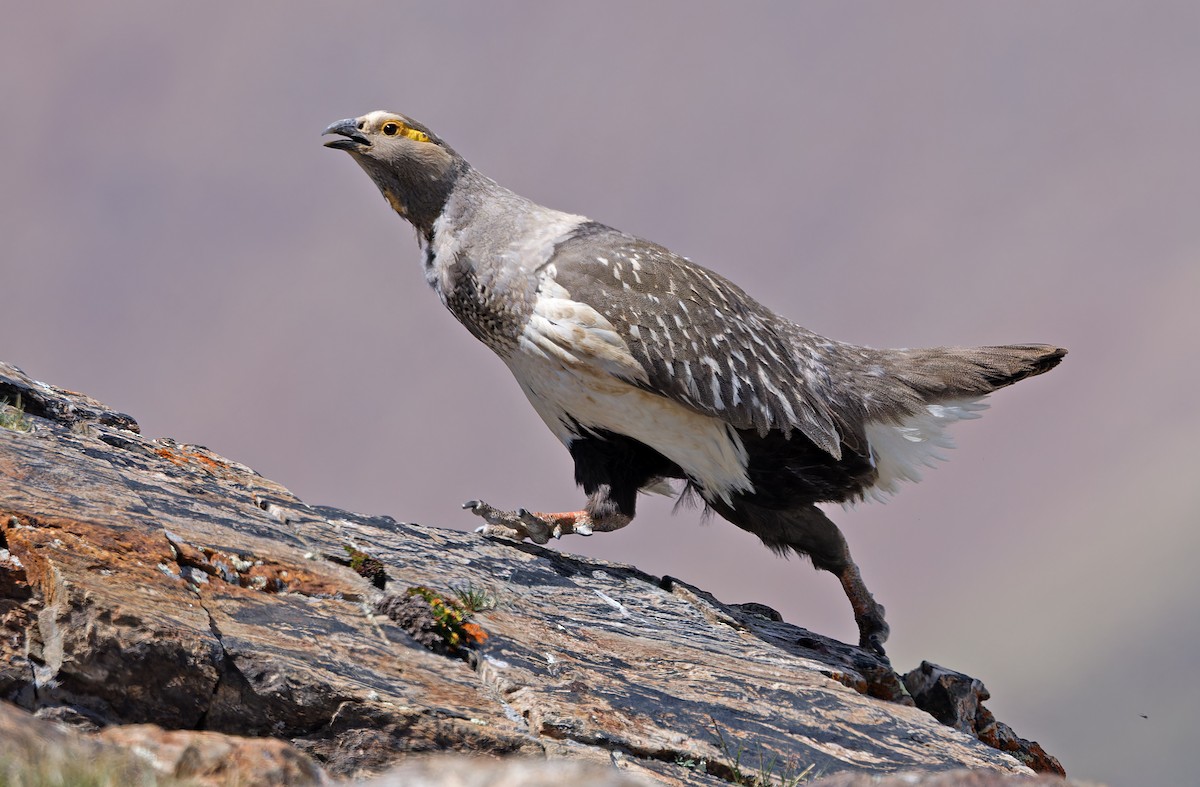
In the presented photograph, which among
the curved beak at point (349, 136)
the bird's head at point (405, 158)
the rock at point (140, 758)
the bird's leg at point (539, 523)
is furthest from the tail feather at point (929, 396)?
the rock at point (140, 758)

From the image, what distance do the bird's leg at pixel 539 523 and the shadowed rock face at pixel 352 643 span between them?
0.31 m

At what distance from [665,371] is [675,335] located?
1.00 ft

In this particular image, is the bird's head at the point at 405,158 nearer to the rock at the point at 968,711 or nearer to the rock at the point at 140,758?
the rock at the point at 968,711

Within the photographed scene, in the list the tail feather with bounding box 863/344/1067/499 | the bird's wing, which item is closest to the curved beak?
the bird's wing

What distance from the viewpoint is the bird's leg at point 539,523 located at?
297 inches

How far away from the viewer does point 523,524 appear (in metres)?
7.62

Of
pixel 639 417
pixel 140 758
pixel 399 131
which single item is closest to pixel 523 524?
pixel 639 417

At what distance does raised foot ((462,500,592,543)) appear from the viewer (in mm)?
7523

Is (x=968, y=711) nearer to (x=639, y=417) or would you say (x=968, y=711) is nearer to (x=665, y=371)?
(x=639, y=417)

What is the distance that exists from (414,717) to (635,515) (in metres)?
3.78

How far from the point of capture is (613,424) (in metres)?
7.53

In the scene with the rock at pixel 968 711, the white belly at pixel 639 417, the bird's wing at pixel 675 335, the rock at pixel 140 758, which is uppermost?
the bird's wing at pixel 675 335

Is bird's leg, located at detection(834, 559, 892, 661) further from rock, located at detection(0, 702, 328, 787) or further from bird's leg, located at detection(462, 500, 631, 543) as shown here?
rock, located at detection(0, 702, 328, 787)

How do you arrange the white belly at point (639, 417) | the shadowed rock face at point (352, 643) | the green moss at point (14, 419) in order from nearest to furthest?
the shadowed rock face at point (352, 643) → the green moss at point (14, 419) → the white belly at point (639, 417)
